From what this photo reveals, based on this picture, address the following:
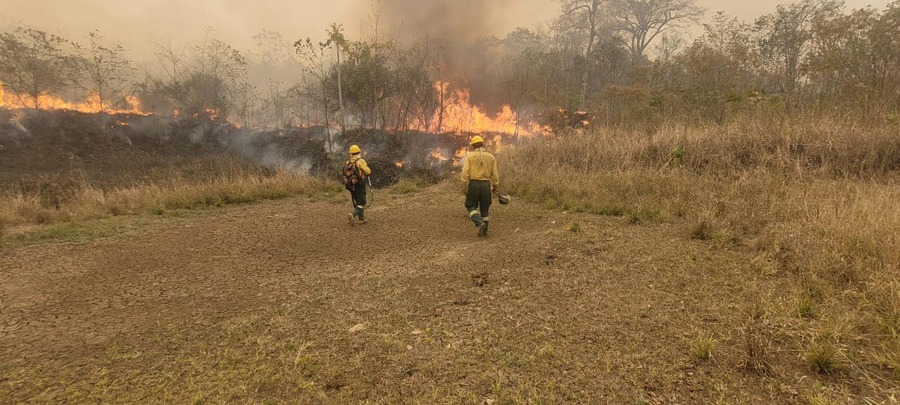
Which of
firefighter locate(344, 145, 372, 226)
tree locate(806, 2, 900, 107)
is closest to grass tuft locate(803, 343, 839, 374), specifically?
firefighter locate(344, 145, 372, 226)

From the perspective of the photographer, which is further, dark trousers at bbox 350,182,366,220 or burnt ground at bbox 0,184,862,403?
dark trousers at bbox 350,182,366,220

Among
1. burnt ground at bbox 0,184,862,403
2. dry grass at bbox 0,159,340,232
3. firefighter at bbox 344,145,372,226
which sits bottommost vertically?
burnt ground at bbox 0,184,862,403

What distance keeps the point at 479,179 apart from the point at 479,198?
333mm

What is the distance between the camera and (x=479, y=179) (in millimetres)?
6461

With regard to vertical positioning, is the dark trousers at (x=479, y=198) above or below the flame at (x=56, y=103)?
below

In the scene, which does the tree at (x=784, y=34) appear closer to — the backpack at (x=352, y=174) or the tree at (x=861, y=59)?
the tree at (x=861, y=59)

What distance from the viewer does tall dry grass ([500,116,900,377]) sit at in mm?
3520

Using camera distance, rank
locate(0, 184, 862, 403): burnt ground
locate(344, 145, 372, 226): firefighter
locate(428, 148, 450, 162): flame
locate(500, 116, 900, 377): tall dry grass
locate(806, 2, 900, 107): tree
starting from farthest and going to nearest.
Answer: locate(428, 148, 450, 162): flame
locate(806, 2, 900, 107): tree
locate(344, 145, 372, 226): firefighter
locate(500, 116, 900, 377): tall dry grass
locate(0, 184, 862, 403): burnt ground

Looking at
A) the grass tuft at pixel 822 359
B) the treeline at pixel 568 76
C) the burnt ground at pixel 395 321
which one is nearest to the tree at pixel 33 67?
the treeline at pixel 568 76

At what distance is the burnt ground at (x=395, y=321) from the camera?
2605mm

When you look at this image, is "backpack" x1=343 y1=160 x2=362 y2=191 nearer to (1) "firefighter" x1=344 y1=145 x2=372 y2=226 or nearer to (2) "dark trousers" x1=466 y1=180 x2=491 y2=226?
(1) "firefighter" x1=344 y1=145 x2=372 y2=226

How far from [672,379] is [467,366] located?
4.66 ft

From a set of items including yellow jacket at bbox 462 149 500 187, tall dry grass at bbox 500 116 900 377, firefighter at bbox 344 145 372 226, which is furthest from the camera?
firefighter at bbox 344 145 372 226

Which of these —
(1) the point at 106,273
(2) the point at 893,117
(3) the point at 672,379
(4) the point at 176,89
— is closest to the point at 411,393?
(3) the point at 672,379
